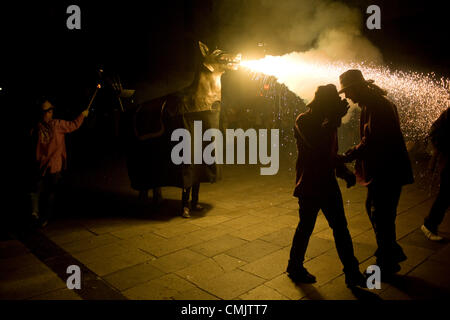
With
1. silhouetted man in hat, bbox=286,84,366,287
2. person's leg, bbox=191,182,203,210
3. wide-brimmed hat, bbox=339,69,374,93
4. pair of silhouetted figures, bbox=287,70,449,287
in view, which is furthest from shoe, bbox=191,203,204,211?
wide-brimmed hat, bbox=339,69,374,93

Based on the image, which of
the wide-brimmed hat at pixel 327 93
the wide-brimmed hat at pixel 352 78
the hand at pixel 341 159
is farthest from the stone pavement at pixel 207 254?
the wide-brimmed hat at pixel 352 78

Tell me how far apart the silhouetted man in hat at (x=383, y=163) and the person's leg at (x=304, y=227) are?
651 millimetres

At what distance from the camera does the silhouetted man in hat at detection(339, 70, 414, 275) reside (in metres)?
3.59

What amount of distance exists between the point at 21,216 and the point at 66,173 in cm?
447

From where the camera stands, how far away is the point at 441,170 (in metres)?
4.68

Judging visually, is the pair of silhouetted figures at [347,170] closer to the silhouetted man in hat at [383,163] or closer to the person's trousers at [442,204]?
the silhouetted man in hat at [383,163]

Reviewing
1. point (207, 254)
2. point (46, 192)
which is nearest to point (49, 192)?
point (46, 192)

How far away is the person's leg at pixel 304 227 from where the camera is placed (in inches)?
135

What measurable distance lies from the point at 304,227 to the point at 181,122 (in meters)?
3.20

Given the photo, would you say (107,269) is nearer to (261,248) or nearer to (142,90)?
(261,248)

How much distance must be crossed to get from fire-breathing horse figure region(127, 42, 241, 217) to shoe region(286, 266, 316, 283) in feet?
9.38

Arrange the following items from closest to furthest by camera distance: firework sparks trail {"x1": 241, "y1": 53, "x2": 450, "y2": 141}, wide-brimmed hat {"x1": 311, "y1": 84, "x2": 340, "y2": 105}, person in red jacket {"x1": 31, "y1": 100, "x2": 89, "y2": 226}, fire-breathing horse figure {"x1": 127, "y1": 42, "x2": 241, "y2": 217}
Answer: wide-brimmed hat {"x1": 311, "y1": 84, "x2": 340, "y2": 105}
person in red jacket {"x1": 31, "y1": 100, "x2": 89, "y2": 226}
fire-breathing horse figure {"x1": 127, "y1": 42, "x2": 241, "y2": 217}
firework sparks trail {"x1": 241, "y1": 53, "x2": 450, "y2": 141}

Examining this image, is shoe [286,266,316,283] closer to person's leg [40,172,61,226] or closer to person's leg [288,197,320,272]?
person's leg [288,197,320,272]
